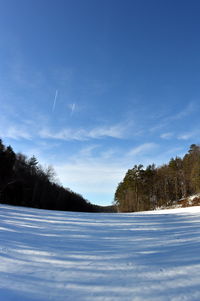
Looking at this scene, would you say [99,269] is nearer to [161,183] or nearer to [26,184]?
[26,184]


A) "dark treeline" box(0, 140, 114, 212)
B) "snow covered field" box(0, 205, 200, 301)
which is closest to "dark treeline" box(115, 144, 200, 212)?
"dark treeline" box(0, 140, 114, 212)

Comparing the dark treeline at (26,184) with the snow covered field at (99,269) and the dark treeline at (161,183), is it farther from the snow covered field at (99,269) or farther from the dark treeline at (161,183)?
the snow covered field at (99,269)

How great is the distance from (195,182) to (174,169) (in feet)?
45.4

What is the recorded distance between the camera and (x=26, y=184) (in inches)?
1703

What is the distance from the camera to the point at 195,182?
32906 mm

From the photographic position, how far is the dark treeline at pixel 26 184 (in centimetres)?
3631

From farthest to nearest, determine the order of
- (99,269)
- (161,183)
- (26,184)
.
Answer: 1. (161,183)
2. (26,184)
3. (99,269)

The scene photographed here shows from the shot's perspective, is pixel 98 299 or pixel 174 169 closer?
pixel 98 299

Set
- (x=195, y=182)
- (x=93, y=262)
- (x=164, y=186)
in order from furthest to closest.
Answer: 1. (x=164, y=186)
2. (x=195, y=182)
3. (x=93, y=262)

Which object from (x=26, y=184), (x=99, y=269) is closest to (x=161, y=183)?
(x=26, y=184)

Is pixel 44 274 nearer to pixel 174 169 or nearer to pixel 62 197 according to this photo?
pixel 174 169

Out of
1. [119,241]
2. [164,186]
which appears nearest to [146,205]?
[164,186]

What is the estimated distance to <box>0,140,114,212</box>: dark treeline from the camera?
3631 centimetres

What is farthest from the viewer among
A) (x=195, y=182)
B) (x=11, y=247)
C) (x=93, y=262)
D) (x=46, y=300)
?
(x=195, y=182)
